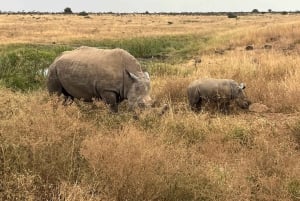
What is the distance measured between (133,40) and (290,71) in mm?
23267

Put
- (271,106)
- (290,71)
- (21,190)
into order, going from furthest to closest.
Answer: (290,71), (271,106), (21,190)

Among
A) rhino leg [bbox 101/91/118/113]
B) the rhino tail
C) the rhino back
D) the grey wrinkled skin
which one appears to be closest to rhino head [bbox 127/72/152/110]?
the grey wrinkled skin

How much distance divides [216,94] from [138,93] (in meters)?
3.48

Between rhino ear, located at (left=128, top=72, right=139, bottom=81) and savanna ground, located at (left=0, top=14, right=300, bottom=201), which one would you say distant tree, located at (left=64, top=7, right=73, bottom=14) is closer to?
savanna ground, located at (left=0, top=14, right=300, bottom=201)

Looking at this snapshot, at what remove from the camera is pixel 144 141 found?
21.5 feet

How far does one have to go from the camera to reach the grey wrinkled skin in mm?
9547

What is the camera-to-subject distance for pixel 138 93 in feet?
31.1

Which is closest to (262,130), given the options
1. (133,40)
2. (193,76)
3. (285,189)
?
(285,189)

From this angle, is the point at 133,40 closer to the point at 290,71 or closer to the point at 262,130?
the point at 290,71

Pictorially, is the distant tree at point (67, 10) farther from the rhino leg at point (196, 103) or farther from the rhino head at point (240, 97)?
the rhino head at point (240, 97)

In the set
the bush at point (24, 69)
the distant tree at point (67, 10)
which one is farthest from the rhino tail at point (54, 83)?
the distant tree at point (67, 10)

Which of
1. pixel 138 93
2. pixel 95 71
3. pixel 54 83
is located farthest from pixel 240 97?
pixel 54 83

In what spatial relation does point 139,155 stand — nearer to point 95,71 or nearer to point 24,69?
point 95,71

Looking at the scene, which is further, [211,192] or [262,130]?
[262,130]
